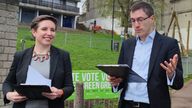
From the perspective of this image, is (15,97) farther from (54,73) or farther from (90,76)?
(90,76)

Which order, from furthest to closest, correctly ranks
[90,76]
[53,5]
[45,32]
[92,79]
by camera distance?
1. [53,5]
2. [92,79]
3. [90,76]
4. [45,32]

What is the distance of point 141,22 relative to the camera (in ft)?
12.5

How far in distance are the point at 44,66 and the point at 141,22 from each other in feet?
3.35

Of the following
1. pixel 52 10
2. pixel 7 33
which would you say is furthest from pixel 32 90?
pixel 52 10

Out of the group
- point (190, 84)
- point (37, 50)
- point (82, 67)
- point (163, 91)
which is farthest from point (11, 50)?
point (190, 84)

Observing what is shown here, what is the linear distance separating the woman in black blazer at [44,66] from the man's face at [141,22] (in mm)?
753

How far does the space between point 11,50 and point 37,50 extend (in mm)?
4785

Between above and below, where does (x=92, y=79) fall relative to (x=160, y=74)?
below

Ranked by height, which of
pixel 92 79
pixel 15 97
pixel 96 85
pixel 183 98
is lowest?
pixel 183 98

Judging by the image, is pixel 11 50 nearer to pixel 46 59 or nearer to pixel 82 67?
pixel 46 59

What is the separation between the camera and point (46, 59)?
153 inches

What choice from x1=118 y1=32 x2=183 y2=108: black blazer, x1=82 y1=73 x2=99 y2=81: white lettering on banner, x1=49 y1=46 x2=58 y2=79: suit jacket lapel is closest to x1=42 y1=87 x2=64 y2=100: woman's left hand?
x1=49 y1=46 x2=58 y2=79: suit jacket lapel

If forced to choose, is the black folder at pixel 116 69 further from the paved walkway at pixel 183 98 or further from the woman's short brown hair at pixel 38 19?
the paved walkway at pixel 183 98

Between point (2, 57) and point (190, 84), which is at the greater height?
point (2, 57)
